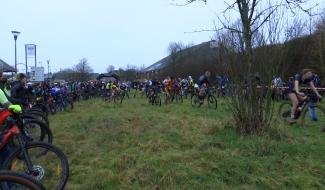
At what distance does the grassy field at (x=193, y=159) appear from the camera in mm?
6691

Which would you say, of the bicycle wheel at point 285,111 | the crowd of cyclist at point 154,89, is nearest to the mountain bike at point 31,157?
the crowd of cyclist at point 154,89

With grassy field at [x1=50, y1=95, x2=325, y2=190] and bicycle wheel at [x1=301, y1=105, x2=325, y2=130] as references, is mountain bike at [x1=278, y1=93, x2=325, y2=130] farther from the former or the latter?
grassy field at [x1=50, y1=95, x2=325, y2=190]

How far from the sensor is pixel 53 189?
20.8 feet

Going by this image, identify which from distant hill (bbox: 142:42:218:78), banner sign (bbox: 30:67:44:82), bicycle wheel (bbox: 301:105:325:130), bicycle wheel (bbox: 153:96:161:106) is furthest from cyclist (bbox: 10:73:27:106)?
distant hill (bbox: 142:42:218:78)

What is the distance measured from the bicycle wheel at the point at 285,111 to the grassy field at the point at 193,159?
2080mm

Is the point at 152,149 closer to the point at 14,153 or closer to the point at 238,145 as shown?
the point at 238,145

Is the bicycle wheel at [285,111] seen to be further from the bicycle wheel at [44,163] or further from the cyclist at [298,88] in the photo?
the bicycle wheel at [44,163]

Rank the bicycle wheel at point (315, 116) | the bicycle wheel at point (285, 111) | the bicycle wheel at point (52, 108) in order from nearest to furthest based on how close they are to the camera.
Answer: the bicycle wheel at point (315, 116) < the bicycle wheel at point (285, 111) < the bicycle wheel at point (52, 108)

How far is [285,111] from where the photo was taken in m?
13.7

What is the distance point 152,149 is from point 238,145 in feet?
5.11

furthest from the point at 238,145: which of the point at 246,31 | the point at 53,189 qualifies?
the point at 53,189

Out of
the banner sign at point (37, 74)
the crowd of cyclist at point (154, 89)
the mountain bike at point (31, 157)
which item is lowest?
the mountain bike at point (31, 157)

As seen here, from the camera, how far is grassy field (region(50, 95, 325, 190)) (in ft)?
22.0

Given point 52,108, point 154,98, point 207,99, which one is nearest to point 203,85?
point 207,99
